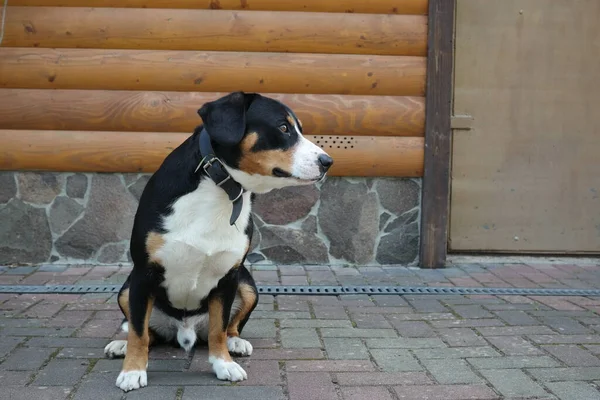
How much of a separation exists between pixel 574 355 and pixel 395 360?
840 millimetres

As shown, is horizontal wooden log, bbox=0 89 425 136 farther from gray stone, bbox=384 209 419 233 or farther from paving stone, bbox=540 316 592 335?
paving stone, bbox=540 316 592 335

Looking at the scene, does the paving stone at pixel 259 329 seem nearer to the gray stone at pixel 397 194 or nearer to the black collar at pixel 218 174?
the black collar at pixel 218 174

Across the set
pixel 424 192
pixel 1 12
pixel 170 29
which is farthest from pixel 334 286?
pixel 1 12

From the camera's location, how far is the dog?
251 centimetres

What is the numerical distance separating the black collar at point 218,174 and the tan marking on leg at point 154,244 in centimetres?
28

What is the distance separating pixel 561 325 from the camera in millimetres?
3529

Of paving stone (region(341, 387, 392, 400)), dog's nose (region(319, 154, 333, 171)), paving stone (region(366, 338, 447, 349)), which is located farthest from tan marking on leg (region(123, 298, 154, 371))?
paving stone (region(366, 338, 447, 349))

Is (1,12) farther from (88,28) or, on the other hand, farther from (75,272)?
(75,272)

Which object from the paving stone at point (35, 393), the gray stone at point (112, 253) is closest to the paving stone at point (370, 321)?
the paving stone at point (35, 393)

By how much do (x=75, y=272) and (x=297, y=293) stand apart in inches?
65.4

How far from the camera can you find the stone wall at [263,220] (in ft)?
16.1

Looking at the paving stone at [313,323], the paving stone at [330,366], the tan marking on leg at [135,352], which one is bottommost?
the paving stone at [313,323]

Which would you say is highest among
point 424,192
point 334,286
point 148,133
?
point 148,133

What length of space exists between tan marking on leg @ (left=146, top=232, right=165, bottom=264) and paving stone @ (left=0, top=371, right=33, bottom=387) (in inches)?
27.7
